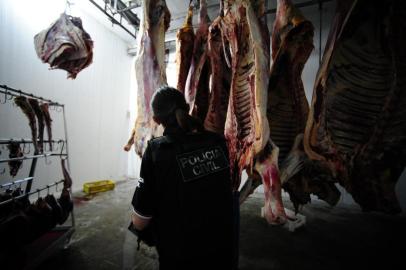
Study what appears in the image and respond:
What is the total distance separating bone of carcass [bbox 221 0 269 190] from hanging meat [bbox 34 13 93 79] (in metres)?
1.82

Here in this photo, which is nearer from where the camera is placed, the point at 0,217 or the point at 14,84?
the point at 0,217

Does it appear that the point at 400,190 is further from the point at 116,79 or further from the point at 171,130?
the point at 116,79

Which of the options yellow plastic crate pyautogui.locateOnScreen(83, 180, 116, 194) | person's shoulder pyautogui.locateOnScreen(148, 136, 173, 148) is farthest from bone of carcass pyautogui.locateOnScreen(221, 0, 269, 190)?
yellow plastic crate pyautogui.locateOnScreen(83, 180, 116, 194)

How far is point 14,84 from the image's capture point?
3.24 m

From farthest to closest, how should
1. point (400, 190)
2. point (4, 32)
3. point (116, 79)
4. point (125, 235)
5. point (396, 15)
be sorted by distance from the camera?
point (116, 79) → point (400, 190) → point (4, 32) → point (125, 235) → point (396, 15)

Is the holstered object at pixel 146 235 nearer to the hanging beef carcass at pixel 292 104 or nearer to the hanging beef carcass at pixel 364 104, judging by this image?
the hanging beef carcass at pixel 292 104

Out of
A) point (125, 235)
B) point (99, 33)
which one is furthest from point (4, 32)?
point (125, 235)

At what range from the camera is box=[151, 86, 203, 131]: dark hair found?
1.01 meters

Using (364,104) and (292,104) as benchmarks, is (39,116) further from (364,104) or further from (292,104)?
(364,104)

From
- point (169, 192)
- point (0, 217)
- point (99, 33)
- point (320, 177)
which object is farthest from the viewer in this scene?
point (99, 33)

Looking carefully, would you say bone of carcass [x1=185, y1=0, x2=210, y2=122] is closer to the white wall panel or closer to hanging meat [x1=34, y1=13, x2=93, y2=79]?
hanging meat [x1=34, y1=13, x2=93, y2=79]

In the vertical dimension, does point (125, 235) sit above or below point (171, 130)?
below

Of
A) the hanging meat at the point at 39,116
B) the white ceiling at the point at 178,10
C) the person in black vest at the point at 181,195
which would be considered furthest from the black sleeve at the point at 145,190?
the white ceiling at the point at 178,10

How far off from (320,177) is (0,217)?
2741mm
